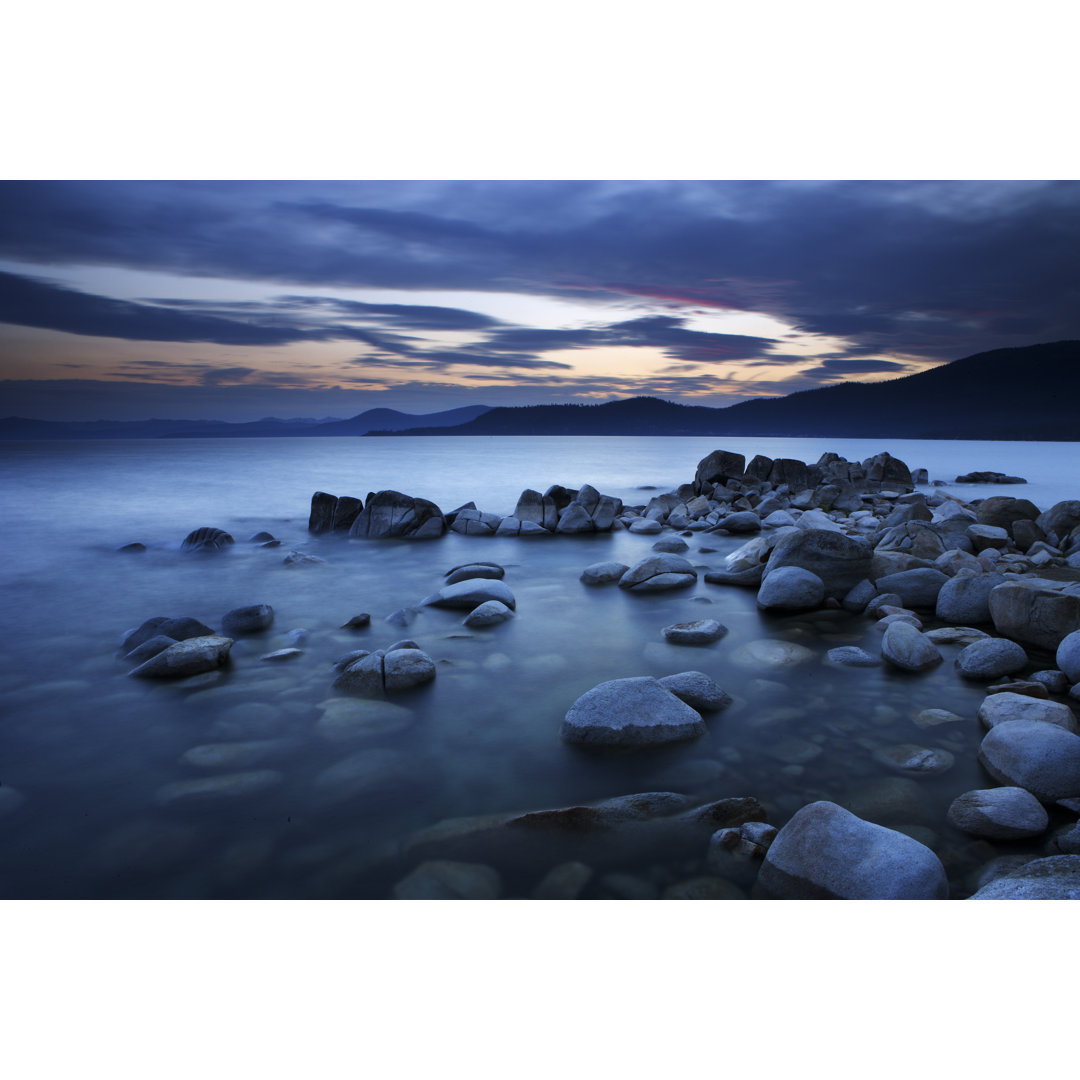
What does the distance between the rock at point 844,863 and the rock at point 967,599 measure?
2.96 m

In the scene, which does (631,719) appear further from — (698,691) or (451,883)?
(451,883)

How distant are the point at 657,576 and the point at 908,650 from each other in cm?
234

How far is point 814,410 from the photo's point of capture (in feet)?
125

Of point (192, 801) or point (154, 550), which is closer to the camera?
point (192, 801)

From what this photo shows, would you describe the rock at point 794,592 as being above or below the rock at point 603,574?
above

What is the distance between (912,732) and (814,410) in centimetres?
3961

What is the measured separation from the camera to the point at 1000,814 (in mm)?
2086

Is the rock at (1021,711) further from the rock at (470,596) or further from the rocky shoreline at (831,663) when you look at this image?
the rock at (470,596)

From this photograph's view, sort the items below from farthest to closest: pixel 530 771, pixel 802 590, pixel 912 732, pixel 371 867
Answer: pixel 802 590 → pixel 912 732 → pixel 530 771 → pixel 371 867

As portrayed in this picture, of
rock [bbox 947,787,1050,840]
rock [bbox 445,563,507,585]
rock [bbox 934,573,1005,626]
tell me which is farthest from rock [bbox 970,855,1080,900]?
rock [bbox 445,563,507,585]

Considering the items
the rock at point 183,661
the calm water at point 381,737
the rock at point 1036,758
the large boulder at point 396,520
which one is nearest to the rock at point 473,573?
the calm water at point 381,737

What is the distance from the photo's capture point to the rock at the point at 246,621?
14.0 feet
